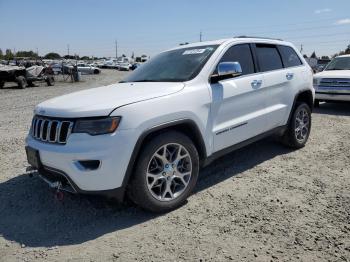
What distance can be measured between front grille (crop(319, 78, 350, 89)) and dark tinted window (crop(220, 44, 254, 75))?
5.91 m

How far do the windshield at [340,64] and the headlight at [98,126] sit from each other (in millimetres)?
9728

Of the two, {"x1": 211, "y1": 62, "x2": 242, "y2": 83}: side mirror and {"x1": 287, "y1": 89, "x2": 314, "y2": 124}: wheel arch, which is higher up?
{"x1": 211, "y1": 62, "x2": 242, "y2": 83}: side mirror

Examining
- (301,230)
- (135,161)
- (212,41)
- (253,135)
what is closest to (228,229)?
(301,230)

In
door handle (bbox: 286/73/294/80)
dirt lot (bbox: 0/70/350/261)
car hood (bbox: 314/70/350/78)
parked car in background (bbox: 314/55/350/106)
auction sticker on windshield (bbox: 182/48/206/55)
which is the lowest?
dirt lot (bbox: 0/70/350/261)

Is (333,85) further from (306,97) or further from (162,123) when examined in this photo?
(162,123)

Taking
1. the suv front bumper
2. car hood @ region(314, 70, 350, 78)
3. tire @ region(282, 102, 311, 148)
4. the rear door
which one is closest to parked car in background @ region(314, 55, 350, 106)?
car hood @ region(314, 70, 350, 78)

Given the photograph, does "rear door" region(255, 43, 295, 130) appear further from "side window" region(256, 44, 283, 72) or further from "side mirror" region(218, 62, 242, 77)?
"side mirror" region(218, 62, 242, 77)

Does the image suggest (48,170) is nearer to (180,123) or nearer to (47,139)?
(47,139)

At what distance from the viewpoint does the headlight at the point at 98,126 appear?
3305mm

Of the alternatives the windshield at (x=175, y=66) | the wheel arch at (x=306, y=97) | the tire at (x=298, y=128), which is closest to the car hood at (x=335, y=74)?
the wheel arch at (x=306, y=97)

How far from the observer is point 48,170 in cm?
357

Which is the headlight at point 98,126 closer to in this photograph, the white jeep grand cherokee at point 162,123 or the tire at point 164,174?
the white jeep grand cherokee at point 162,123

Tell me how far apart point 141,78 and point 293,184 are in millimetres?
2336

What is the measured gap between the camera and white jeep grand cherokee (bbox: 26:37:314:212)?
3.33 m
